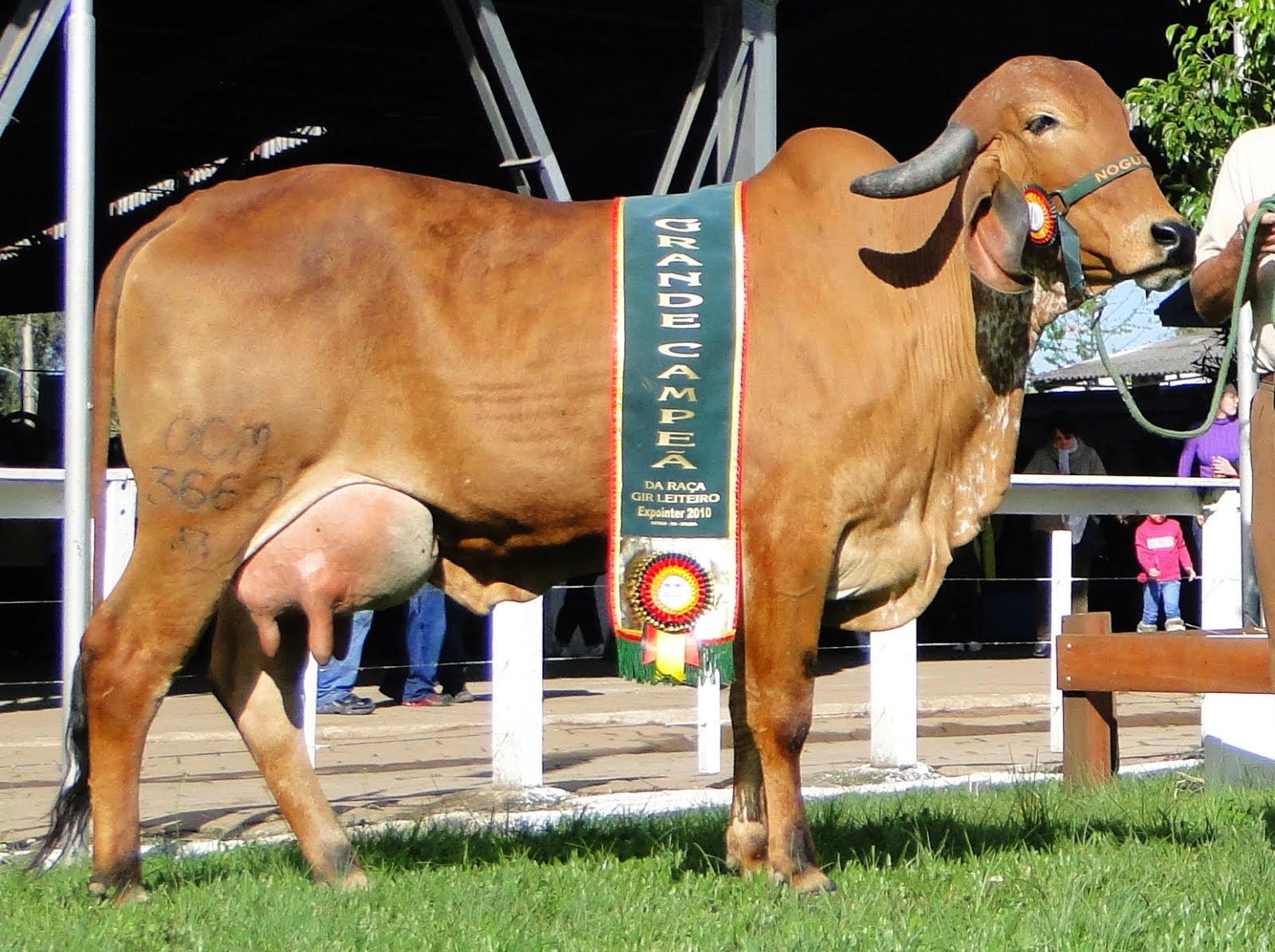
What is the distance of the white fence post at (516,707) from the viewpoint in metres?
7.40

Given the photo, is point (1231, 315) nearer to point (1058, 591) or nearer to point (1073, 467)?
point (1058, 591)

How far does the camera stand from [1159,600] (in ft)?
48.9

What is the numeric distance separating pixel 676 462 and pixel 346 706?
6.58m

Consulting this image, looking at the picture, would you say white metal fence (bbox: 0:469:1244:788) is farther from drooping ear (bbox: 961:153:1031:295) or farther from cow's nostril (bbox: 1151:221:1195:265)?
cow's nostril (bbox: 1151:221:1195:265)

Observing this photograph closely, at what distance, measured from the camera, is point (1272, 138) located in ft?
16.3

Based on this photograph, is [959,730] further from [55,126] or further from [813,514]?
[55,126]

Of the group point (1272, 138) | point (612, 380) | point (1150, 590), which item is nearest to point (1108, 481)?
point (1272, 138)

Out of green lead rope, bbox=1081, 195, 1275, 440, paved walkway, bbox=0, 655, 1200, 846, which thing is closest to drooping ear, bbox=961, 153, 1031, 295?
green lead rope, bbox=1081, 195, 1275, 440

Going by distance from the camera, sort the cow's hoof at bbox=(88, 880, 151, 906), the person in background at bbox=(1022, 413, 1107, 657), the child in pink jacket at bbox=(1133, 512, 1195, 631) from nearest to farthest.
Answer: the cow's hoof at bbox=(88, 880, 151, 906) < the child in pink jacket at bbox=(1133, 512, 1195, 631) < the person in background at bbox=(1022, 413, 1107, 657)

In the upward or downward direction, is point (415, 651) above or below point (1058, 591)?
below

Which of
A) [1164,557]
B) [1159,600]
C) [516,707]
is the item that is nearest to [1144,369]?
[1159,600]

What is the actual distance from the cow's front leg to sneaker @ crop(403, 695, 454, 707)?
6925 mm

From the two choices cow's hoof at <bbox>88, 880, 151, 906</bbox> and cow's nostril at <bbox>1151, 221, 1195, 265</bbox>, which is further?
cow's nostril at <bbox>1151, 221, 1195, 265</bbox>

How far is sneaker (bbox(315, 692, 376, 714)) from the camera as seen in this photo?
1095 centimetres
